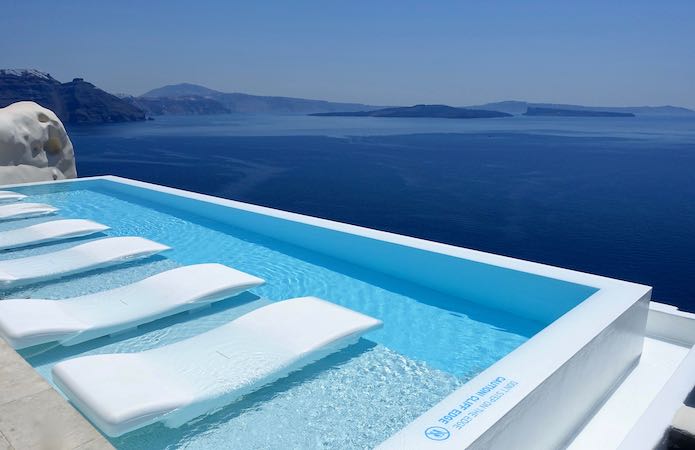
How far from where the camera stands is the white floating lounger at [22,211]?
260 inches

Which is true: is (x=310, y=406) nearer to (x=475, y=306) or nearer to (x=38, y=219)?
(x=475, y=306)

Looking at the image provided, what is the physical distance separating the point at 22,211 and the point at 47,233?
4.93 feet

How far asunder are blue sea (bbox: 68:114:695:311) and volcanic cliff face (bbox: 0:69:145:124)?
59.8 meters

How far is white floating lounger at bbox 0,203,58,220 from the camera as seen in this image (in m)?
6.60

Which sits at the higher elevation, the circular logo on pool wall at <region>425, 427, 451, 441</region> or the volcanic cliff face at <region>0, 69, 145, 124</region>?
the volcanic cliff face at <region>0, 69, 145, 124</region>

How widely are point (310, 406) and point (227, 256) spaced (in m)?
3.08

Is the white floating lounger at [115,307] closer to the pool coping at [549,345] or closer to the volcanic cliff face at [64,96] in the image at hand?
the pool coping at [549,345]

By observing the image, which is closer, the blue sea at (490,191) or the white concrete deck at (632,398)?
the white concrete deck at (632,398)

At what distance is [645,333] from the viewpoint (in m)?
3.81

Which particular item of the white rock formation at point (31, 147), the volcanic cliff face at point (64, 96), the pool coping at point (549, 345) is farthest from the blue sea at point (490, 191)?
Result: the volcanic cliff face at point (64, 96)

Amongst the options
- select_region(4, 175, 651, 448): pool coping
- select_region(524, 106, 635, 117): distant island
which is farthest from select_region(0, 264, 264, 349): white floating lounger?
select_region(524, 106, 635, 117): distant island

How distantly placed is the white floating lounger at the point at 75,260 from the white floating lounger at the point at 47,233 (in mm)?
604

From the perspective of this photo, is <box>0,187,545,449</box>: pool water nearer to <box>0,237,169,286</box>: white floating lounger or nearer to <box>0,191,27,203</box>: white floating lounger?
<box>0,237,169,286</box>: white floating lounger

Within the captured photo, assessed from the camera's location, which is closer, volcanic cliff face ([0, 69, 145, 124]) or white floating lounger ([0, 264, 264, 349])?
white floating lounger ([0, 264, 264, 349])
